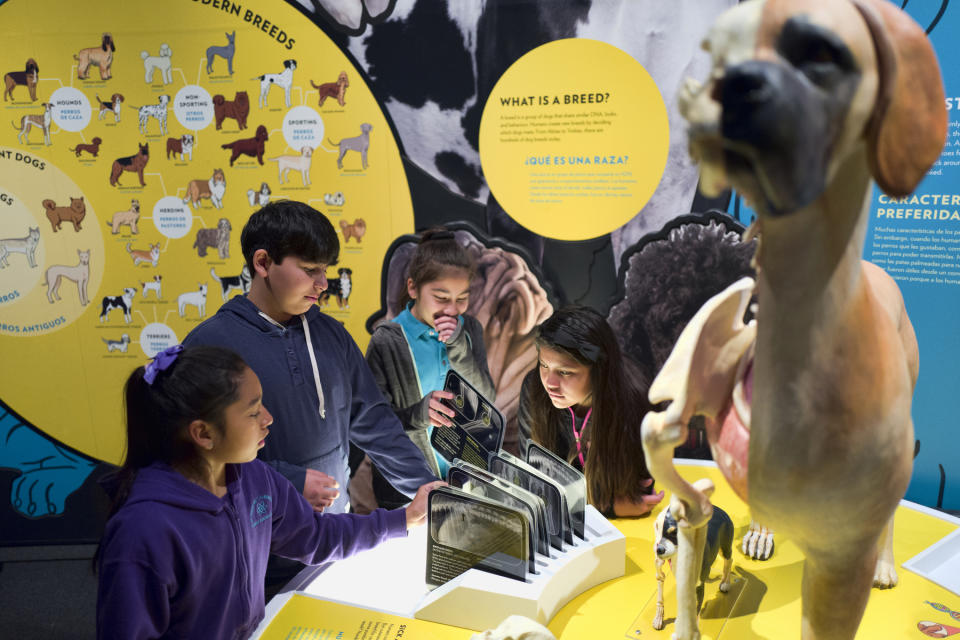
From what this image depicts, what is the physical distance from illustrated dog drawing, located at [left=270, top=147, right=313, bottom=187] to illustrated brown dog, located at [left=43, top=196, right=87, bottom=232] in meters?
0.91

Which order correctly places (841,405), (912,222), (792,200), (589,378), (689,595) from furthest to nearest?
(912,222) < (589,378) < (689,595) < (841,405) < (792,200)

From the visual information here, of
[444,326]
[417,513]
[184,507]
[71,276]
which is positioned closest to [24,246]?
[71,276]

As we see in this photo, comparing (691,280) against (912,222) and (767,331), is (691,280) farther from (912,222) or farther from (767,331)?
(767,331)

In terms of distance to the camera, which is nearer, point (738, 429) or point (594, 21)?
point (738, 429)

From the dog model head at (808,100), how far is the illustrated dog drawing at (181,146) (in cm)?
263

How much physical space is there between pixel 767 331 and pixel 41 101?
3.16 meters

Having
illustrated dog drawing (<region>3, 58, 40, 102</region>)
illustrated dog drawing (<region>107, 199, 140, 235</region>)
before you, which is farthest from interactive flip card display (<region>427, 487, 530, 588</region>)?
illustrated dog drawing (<region>3, 58, 40, 102</region>)

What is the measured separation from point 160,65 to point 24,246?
41.7 inches

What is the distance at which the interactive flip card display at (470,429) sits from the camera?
1.84 m

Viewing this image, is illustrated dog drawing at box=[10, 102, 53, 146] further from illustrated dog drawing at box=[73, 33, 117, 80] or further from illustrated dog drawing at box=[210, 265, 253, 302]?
illustrated dog drawing at box=[210, 265, 253, 302]

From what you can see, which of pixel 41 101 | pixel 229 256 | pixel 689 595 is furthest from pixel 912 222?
pixel 41 101

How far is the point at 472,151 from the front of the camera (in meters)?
2.55

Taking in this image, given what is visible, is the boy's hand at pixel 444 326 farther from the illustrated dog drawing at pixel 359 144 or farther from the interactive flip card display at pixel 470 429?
the illustrated dog drawing at pixel 359 144

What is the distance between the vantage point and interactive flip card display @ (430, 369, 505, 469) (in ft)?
6.04
